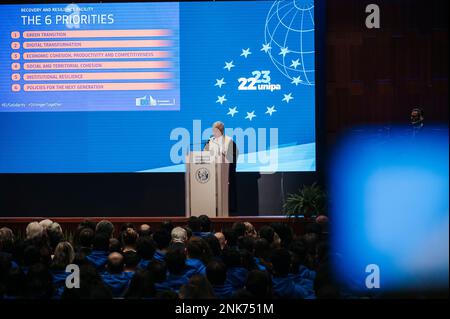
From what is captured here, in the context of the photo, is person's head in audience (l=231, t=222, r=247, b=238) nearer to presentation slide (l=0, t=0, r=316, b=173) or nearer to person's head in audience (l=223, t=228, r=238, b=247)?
person's head in audience (l=223, t=228, r=238, b=247)

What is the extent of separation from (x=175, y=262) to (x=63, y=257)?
70 cm

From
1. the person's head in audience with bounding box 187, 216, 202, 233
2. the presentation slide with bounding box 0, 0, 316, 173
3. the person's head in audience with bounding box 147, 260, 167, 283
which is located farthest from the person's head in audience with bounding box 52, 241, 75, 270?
the presentation slide with bounding box 0, 0, 316, 173

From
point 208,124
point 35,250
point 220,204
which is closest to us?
point 35,250

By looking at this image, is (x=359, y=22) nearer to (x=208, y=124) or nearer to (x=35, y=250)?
(x=208, y=124)

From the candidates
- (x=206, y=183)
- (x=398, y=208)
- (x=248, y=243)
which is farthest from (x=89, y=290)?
(x=206, y=183)

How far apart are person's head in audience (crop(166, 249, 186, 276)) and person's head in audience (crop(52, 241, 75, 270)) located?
0.60m

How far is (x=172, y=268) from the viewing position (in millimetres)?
3068

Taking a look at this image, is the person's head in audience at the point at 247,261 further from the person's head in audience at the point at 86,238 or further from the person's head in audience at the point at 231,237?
the person's head in audience at the point at 86,238

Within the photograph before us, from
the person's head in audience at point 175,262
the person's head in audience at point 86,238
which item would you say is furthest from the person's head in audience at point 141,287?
the person's head in audience at point 86,238

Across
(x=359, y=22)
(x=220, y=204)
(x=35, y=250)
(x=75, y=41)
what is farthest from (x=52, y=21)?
(x=35, y=250)

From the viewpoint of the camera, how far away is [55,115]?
302 inches

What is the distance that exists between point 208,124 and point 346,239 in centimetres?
582

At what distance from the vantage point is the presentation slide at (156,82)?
7.48 meters

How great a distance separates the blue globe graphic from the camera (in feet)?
24.5
